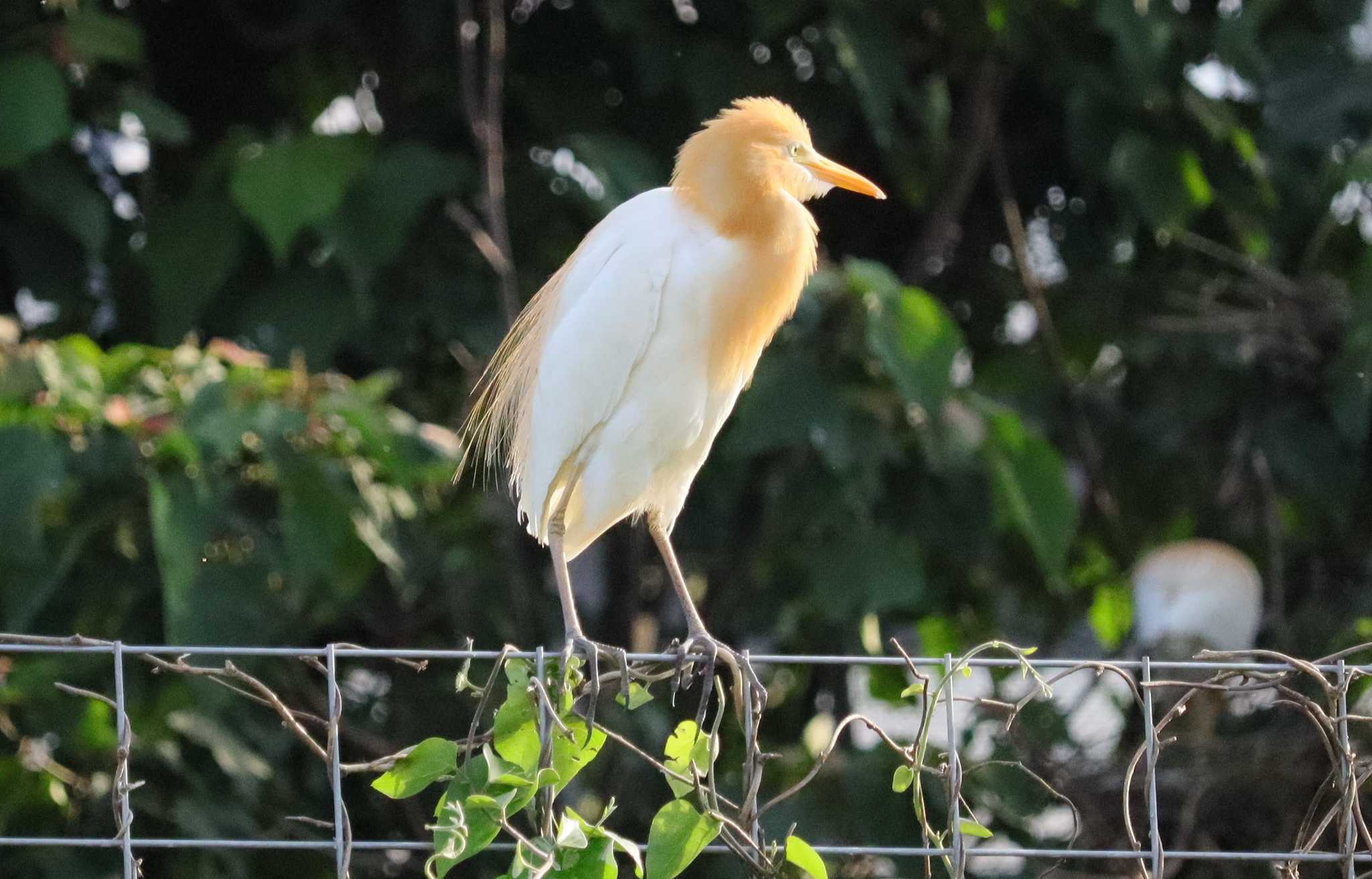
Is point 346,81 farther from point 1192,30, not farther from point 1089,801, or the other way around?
point 1089,801

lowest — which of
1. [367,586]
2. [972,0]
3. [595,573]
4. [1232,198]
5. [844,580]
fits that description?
[595,573]

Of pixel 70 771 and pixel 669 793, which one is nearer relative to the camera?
pixel 70 771

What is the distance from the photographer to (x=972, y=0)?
12.5 feet

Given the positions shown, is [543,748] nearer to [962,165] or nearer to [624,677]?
[624,677]

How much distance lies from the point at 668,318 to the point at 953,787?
0.97 metres

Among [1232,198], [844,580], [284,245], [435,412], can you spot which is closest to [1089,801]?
[844,580]

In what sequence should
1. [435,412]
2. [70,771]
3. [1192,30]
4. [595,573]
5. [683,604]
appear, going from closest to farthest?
1. [683,604]
2. [70,771]
3. [1192,30]
4. [435,412]
5. [595,573]

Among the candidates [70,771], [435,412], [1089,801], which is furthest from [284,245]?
[1089,801]

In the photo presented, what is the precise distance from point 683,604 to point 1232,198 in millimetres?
2229

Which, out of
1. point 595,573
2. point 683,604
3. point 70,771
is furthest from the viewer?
point 595,573

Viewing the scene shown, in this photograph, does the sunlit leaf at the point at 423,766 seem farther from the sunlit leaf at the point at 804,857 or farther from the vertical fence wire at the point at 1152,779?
the vertical fence wire at the point at 1152,779

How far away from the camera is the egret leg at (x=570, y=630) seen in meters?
1.59

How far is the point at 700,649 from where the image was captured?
2.09 meters

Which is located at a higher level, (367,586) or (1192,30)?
(1192,30)
